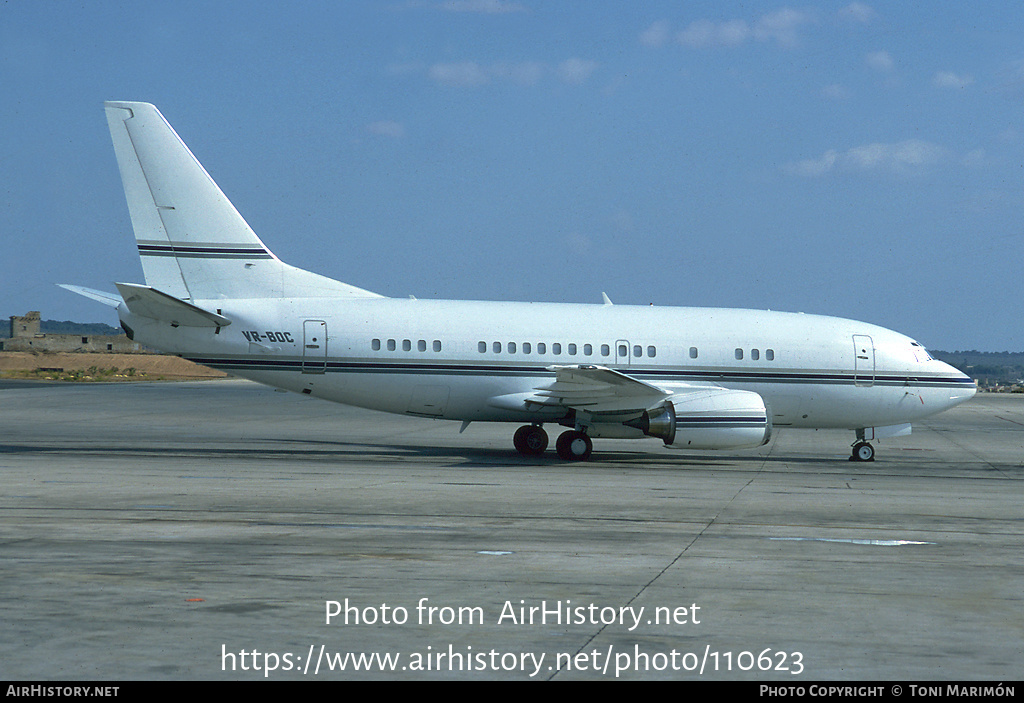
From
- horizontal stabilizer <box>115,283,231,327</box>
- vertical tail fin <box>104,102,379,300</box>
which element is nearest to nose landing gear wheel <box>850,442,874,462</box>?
vertical tail fin <box>104,102,379,300</box>

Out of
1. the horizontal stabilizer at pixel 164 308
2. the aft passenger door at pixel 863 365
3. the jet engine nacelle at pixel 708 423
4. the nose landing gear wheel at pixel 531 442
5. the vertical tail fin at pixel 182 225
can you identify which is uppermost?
the vertical tail fin at pixel 182 225

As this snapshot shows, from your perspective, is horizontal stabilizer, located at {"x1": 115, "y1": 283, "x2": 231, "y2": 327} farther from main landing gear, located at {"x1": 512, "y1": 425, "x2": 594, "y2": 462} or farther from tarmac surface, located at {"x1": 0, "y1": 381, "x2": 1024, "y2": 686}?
main landing gear, located at {"x1": 512, "y1": 425, "x2": 594, "y2": 462}

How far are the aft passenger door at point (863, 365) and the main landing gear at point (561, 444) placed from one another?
7.18 m

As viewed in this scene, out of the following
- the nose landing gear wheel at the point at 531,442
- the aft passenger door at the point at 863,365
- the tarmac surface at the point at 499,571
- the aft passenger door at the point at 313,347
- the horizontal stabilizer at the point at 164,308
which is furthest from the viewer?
the aft passenger door at the point at 863,365

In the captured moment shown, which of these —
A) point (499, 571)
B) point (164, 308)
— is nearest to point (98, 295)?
point (164, 308)

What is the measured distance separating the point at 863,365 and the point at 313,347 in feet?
45.0

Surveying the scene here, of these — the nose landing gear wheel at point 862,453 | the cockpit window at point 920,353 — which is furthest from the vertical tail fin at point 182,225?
the cockpit window at point 920,353

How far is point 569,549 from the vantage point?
1148cm

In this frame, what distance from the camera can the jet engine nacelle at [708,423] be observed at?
22.5 metres

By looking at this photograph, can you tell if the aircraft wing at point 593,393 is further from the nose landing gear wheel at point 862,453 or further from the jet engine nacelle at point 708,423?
the nose landing gear wheel at point 862,453

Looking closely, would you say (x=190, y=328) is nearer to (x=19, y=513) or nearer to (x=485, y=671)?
(x=19, y=513)

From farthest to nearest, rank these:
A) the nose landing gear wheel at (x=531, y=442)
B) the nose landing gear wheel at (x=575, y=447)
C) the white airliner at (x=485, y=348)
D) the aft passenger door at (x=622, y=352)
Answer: the nose landing gear wheel at (x=531, y=442), the aft passenger door at (x=622, y=352), the nose landing gear wheel at (x=575, y=447), the white airliner at (x=485, y=348)

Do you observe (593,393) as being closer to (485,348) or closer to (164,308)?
(485,348)

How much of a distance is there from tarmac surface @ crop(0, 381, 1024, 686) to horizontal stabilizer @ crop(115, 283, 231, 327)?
3144mm
